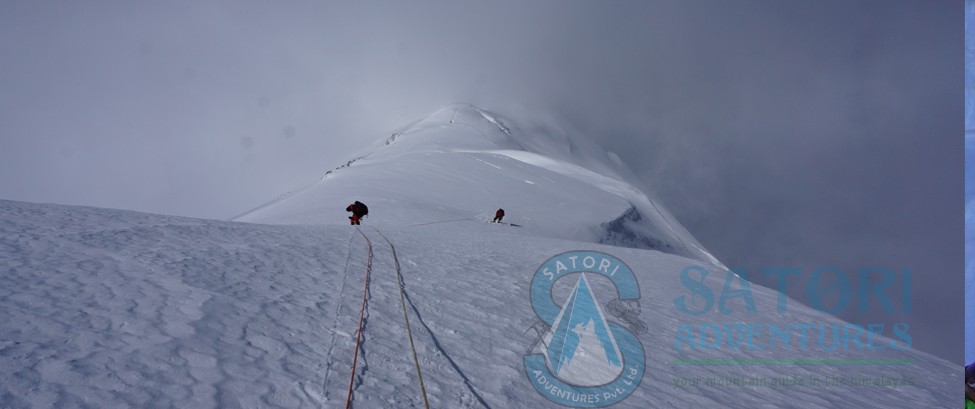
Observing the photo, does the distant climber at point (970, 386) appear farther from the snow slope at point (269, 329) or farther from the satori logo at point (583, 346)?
the satori logo at point (583, 346)

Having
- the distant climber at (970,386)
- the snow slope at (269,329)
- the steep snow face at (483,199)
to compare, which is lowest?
the snow slope at (269,329)

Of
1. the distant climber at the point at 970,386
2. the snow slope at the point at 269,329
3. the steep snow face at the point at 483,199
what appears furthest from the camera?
the steep snow face at the point at 483,199

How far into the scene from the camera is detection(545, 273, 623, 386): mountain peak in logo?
4504 millimetres

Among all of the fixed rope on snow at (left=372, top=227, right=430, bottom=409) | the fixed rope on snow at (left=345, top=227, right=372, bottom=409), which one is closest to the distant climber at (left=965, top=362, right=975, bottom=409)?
the fixed rope on snow at (left=372, top=227, right=430, bottom=409)

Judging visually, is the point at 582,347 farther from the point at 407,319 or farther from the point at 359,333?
the point at 359,333

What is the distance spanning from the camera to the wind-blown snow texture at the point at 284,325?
3090 millimetres

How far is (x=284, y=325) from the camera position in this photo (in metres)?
4.20

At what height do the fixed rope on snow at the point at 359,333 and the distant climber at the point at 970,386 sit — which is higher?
the distant climber at the point at 970,386

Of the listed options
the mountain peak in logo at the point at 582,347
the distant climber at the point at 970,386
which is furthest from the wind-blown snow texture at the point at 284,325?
the distant climber at the point at 970,386

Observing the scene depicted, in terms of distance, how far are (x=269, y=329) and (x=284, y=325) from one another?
0.16 meters

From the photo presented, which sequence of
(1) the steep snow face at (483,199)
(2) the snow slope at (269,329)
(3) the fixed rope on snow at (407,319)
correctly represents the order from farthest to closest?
(1) the steep snow face at (483,199)
(3) the fixed rope on snow at (407,319)
(2) the snow slope at (269,329)

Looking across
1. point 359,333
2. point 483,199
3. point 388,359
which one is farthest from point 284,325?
point 483,199

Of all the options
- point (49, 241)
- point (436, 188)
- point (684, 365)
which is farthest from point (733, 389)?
point (436, 188)

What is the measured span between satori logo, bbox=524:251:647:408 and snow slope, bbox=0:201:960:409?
0.65 feet
